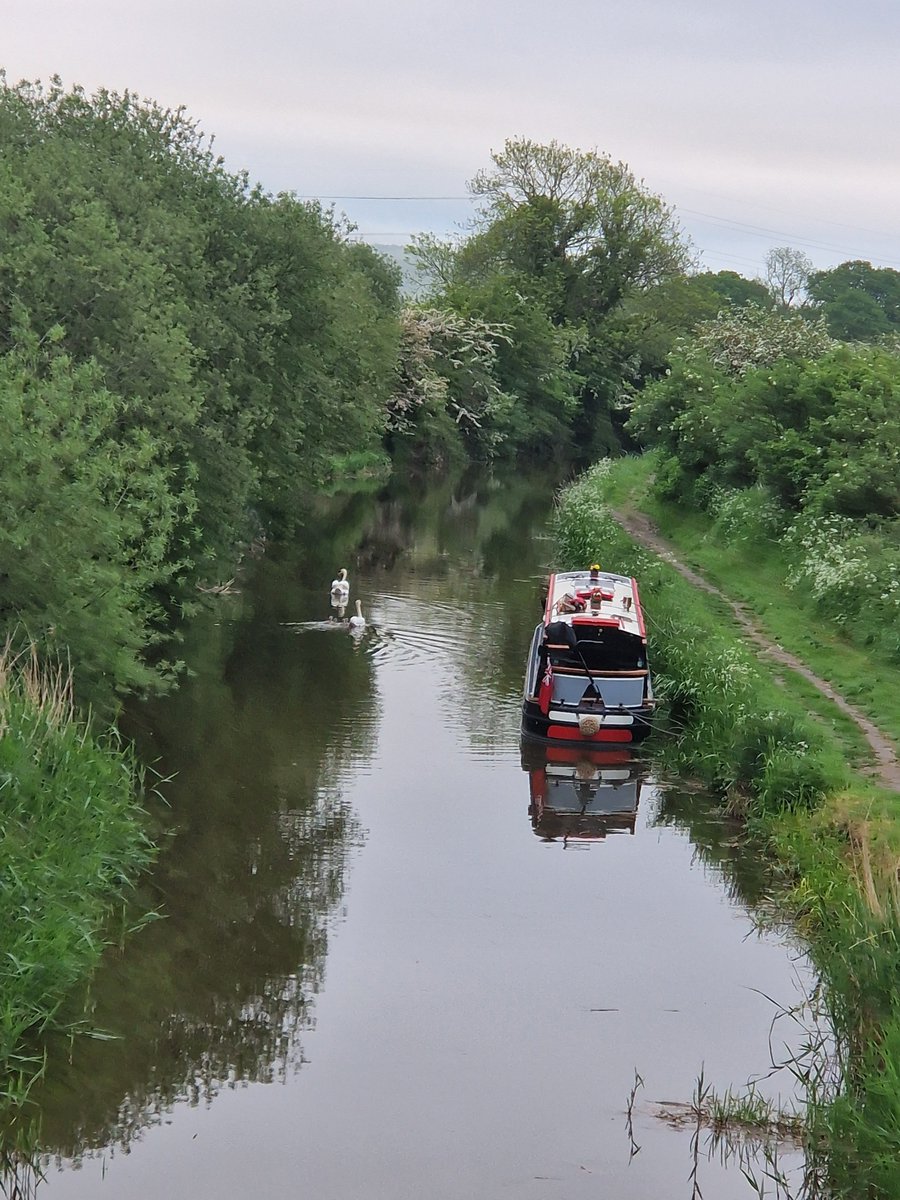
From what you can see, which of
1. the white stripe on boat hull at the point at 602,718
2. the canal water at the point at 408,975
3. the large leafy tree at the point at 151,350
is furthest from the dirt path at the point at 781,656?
the large leafy tree at the point at 151,350

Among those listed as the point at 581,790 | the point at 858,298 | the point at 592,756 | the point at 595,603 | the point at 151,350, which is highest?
the point at 858,298

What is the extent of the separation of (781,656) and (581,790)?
590 cm

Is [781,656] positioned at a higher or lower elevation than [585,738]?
higher

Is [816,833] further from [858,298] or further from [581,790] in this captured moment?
[858,298]

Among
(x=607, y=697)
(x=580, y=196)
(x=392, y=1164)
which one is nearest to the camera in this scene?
(x=392, y=1164)

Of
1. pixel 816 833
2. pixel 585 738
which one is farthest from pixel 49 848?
pixel 585 738

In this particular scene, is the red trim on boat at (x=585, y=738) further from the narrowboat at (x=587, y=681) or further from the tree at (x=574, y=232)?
the tree at (x=574, y=232)

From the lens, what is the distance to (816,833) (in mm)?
16812

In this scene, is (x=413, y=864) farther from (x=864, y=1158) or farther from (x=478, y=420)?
(x=478, y=420)

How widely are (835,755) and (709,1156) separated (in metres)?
8.99

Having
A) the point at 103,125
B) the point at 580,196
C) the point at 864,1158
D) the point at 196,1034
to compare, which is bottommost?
the point at 196,1034

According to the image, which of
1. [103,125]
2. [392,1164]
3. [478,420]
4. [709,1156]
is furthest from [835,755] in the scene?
[478,420]

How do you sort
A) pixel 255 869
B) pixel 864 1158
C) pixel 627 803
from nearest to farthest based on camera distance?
1. pixel 864 1158
2. pixel 255 869
3. pixel 627 803

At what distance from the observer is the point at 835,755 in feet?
62.0
